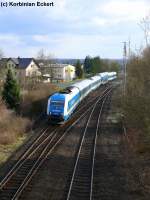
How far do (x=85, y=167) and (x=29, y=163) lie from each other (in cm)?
311

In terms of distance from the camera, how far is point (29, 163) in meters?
21.7

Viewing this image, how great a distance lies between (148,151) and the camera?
2353 centimetres

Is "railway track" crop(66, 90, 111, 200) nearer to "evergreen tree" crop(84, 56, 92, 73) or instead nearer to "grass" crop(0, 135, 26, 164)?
"grass" crop(0, 135, 26, 164)

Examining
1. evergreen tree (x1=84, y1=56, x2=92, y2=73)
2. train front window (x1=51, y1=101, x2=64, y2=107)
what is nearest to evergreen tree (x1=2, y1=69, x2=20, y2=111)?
train front window (x1=51, y1=101, x2=64, y2=107)

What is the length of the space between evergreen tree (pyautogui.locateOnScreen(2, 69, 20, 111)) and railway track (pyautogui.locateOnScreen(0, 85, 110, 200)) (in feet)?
26.7

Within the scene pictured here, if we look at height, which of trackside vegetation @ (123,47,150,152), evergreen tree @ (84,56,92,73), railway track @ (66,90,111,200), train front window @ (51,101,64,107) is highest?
evergreen tree @ (84,56,92,73)

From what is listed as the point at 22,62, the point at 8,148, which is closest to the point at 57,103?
the point at 8,148

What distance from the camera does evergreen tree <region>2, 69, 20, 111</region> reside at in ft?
130

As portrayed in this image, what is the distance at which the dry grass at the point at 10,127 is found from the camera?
26970 millimetres

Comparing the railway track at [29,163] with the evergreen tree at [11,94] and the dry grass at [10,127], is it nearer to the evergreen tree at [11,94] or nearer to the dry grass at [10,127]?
the dry grass at [10,127]

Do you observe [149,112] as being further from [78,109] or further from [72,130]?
[78,109]

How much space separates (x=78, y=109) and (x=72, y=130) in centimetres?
1229

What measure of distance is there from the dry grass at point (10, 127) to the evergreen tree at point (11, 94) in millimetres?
5406

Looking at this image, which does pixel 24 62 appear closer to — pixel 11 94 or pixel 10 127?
pixel 11 94
